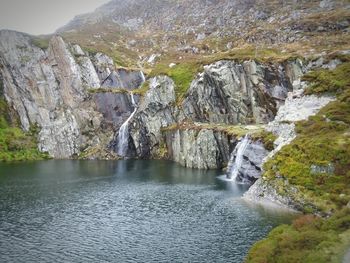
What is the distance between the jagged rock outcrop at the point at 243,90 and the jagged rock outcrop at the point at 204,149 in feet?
52.5

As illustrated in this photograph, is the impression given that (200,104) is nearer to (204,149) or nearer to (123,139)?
(204,149)

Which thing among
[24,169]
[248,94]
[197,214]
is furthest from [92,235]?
[248,94]


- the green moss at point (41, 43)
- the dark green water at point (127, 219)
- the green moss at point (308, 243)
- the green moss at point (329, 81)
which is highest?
the green moss at point (41, 43)

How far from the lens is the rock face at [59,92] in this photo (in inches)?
6299

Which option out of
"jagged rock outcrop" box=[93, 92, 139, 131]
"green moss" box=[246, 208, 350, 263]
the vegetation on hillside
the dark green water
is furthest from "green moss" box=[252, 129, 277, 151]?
the vegetation on hillside

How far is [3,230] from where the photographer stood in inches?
2405

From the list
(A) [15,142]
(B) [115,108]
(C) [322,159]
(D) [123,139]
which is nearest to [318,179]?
(C) [322,159]

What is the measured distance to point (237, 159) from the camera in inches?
4075

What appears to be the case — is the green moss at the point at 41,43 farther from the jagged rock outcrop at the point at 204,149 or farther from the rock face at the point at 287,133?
the rock face at the point at 287,133

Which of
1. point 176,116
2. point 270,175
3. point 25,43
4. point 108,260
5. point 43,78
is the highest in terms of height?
point 25,43

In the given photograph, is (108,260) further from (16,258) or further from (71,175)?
(71,175)

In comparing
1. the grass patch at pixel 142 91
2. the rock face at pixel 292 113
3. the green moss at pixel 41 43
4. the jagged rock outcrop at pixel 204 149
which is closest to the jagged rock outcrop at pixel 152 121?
the grass patch at pixel 142 91

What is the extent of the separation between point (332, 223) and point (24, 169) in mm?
104817

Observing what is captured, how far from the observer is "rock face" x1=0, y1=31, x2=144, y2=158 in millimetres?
160000
